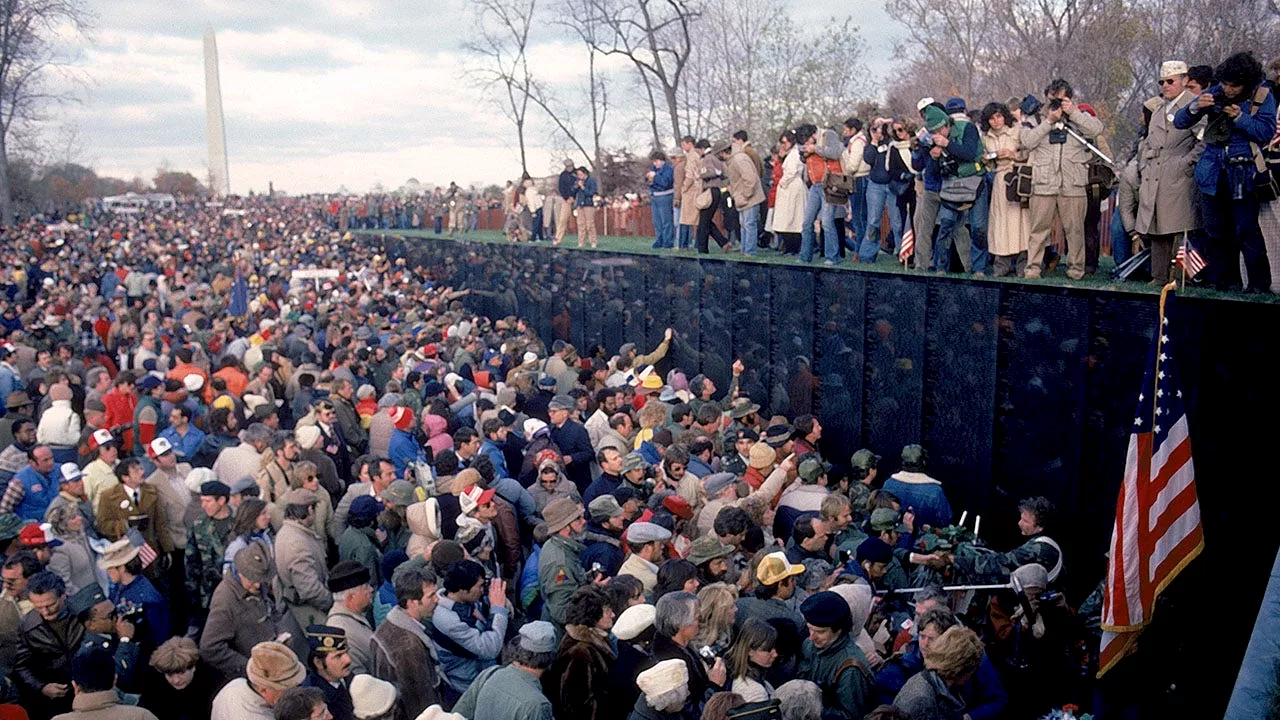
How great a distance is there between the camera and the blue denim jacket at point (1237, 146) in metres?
7.02

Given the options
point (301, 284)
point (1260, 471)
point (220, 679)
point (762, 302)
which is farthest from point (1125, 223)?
point (301, 284)

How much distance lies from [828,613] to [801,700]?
1.97ft

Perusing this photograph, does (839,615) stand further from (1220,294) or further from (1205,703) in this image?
(1220,294)

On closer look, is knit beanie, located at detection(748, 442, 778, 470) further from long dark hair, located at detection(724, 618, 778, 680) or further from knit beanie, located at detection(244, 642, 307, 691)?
knit beanie, located at detection(244, 642, 307, 691)

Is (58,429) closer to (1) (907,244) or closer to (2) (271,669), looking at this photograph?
(2) (271,669)

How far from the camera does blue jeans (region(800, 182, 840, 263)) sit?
12906 millimetres

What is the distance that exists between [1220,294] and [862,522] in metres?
3.03

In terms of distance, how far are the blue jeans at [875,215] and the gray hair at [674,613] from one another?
326 inches

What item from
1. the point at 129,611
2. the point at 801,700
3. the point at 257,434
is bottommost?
the point at 129,611

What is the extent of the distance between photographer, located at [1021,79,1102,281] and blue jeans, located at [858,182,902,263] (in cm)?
292

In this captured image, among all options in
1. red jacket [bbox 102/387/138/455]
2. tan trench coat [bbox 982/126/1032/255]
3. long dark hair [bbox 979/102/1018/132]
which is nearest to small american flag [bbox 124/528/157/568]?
red jacket [bbox 102/387/138/455]

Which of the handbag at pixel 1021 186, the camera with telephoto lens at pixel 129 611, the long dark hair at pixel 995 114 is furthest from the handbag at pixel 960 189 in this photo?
the camera with telephoto lens at pixel 129 611

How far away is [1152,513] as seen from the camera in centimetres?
591

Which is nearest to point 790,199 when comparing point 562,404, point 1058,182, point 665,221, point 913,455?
point 665,221
